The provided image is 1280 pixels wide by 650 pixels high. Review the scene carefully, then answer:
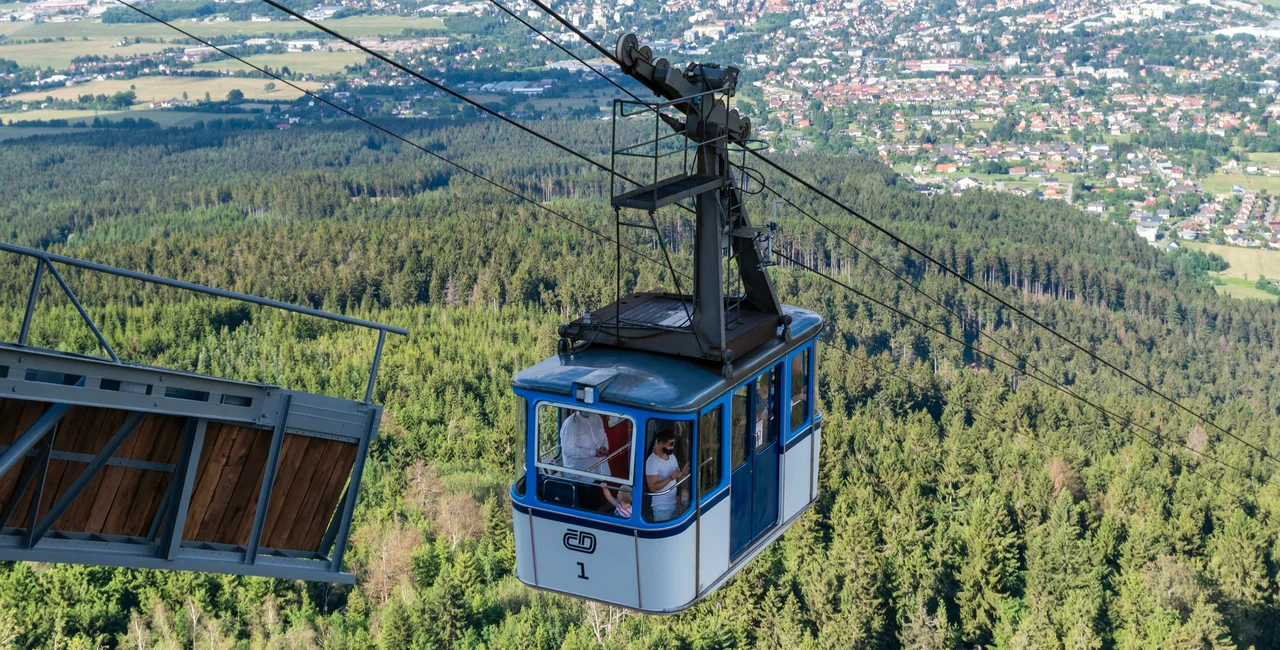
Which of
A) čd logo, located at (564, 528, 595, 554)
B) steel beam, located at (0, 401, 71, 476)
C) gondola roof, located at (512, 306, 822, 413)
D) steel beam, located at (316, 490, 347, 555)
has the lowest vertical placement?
čd logo, located at (564, 528, 595, 554)

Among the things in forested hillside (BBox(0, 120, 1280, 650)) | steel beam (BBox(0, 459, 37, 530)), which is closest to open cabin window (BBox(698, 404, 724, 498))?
steel beam (BBox(0, 459, 37, 530))

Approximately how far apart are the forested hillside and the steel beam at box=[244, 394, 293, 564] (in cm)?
1930

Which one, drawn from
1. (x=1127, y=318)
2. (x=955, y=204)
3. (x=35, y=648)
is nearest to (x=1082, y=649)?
(x=35, y=648)

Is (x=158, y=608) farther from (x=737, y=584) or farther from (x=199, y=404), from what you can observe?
(x=199, y=404)

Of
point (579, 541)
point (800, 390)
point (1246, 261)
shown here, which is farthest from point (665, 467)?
point (1246, 261)

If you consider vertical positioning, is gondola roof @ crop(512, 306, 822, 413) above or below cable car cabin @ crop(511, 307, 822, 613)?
above

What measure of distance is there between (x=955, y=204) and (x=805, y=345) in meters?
173

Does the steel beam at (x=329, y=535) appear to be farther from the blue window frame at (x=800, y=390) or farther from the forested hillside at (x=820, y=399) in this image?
the forested hillside at (x=820, y=399)

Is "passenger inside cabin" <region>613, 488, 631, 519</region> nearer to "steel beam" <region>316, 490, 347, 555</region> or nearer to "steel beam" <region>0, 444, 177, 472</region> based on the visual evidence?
"steel beam" <region>316, 490, 347, 555</region>

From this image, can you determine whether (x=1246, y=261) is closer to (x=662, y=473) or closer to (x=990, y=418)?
(x=990, y=418)

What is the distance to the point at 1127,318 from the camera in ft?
493

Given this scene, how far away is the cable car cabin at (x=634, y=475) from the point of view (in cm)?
1470

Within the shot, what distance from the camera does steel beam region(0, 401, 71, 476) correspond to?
34.6ft

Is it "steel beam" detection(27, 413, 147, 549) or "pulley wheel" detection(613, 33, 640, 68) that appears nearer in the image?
"steel beam" detection(27, 413, 147, 549)
